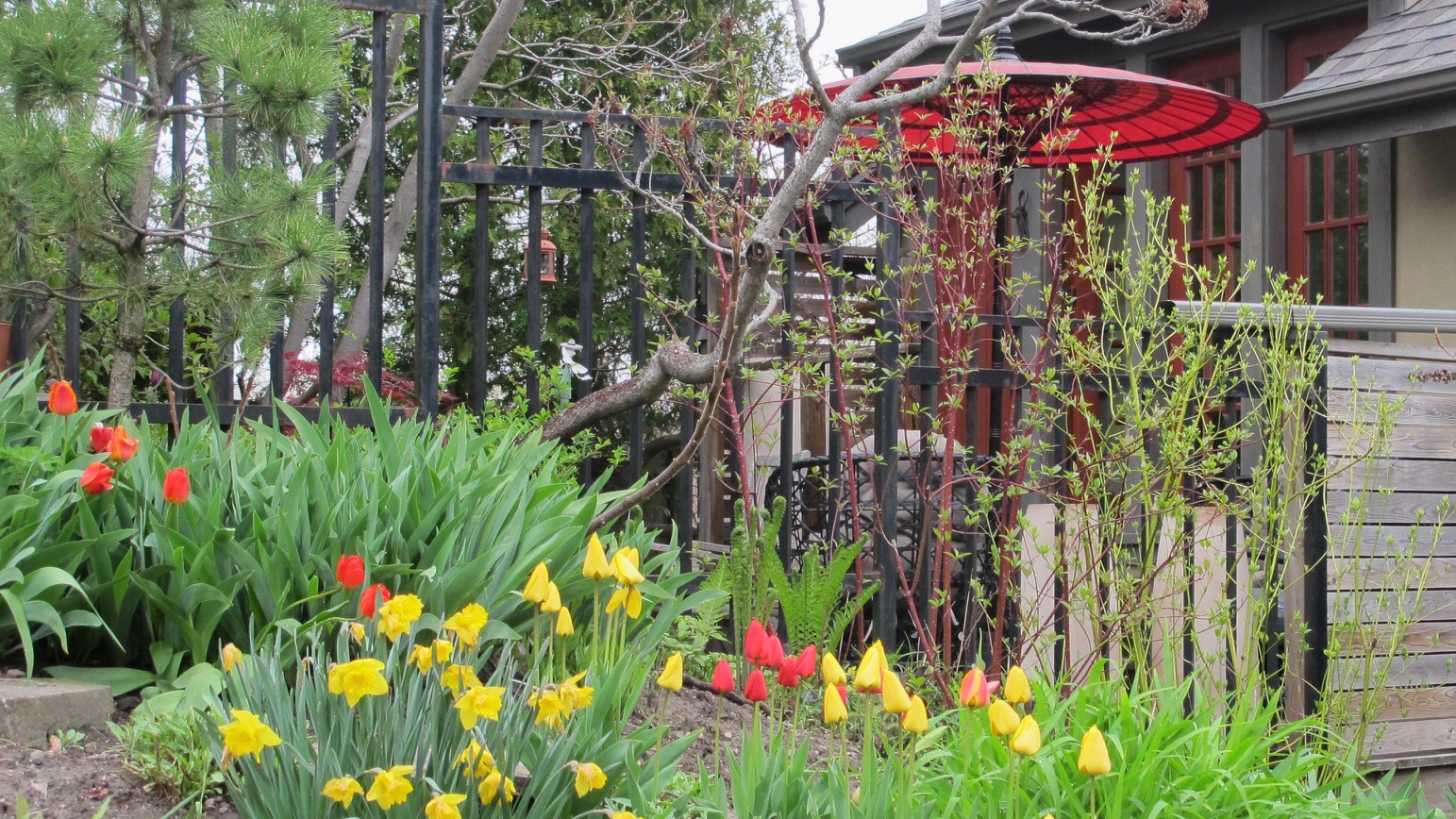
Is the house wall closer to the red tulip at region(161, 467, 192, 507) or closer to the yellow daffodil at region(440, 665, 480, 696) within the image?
the yellow daffodil at region(440, 665, 480, 696)

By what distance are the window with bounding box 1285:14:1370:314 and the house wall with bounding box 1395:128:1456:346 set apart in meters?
0.23

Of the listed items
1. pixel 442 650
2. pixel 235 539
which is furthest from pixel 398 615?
pixel 235 539

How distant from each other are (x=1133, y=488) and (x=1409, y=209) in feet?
13.1

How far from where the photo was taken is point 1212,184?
767cm

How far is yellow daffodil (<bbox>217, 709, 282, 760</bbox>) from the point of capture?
5.22ft

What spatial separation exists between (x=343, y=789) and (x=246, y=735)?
15 centimetres

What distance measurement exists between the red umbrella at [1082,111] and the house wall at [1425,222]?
137 cm

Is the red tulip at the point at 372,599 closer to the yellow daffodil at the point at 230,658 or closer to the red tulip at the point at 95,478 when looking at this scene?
the yellow daffodil at the point at 230,658

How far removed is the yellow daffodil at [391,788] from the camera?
1.61 meters

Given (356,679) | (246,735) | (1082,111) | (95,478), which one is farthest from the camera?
(1082,111)

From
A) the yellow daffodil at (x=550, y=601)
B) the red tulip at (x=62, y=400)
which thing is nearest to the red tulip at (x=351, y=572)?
the yellow daffodil at (x=550, y=601)

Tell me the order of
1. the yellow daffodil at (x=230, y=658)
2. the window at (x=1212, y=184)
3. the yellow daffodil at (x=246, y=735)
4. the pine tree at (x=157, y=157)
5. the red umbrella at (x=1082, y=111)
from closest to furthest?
1. the yellow daffodil at (x=246, y=735)
2. the yellow daffodil at (x=230, y=658)
3. the pine tree at (x=157, y=157)
4. the red umbrella at (x=1082, y=111)
5. the window at (x=1212, y=184)

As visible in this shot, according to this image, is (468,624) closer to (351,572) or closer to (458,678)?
(458,678)

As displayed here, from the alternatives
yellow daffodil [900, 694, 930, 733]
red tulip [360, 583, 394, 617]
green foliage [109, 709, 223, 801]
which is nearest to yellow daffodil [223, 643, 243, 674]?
green foliage [109, 709, 223, 801]
